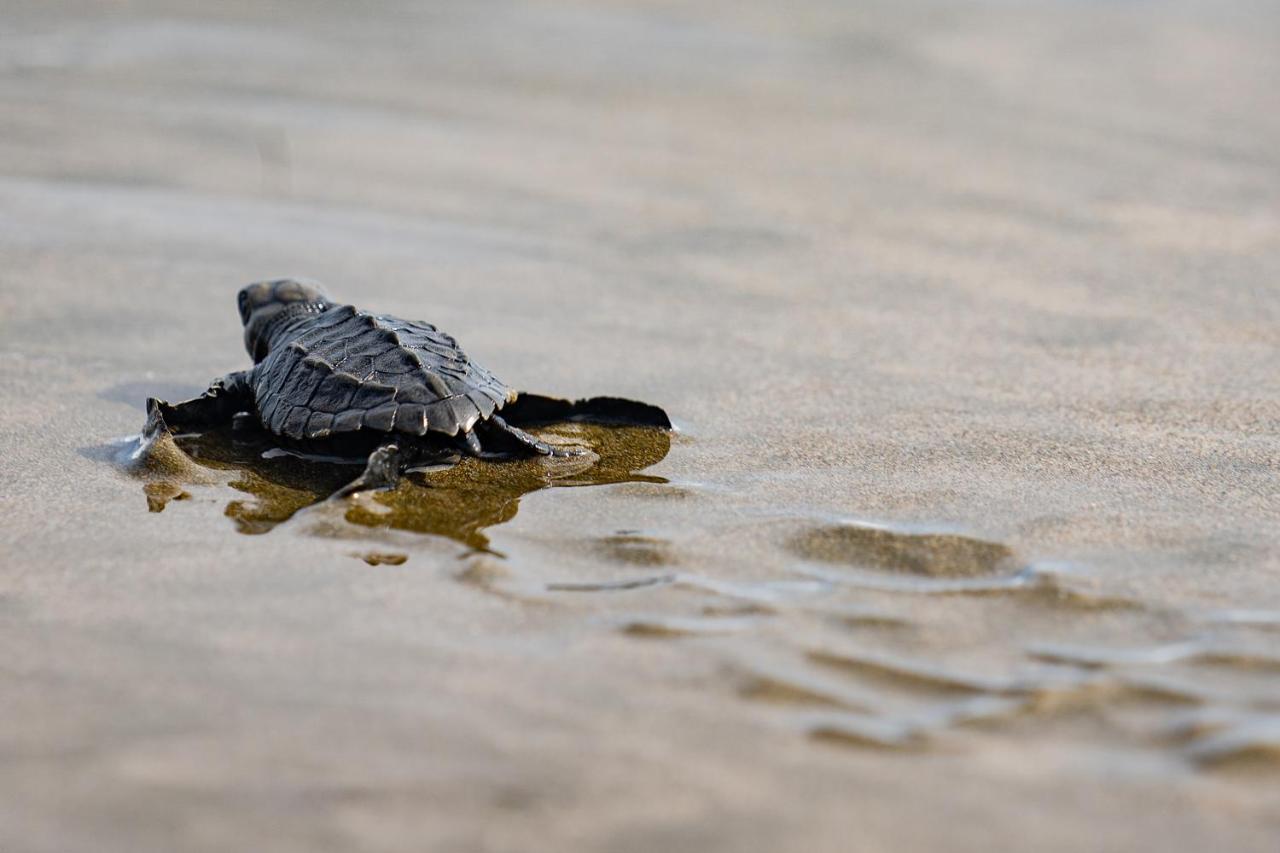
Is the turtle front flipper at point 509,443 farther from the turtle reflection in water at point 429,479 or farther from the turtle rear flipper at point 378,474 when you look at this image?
the turtle rear flipper at point 378,474

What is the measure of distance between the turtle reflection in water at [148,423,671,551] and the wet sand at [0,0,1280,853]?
0.9 inches

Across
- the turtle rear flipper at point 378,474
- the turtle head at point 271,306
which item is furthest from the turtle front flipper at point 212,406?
the turtle rear flipper at point 378,474

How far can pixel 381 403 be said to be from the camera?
3736 mm

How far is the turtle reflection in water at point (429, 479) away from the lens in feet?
11.2

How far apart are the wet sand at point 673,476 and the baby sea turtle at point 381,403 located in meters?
0.14

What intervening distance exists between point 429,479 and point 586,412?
65cm

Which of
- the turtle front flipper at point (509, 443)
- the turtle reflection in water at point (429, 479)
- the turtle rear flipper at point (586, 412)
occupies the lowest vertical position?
the turtle reflection in water at point (429, 479)

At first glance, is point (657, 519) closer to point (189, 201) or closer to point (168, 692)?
point (168, 692)

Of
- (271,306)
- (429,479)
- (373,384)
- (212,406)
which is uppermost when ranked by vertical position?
(271,306)

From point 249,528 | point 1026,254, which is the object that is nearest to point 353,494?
point 249,528

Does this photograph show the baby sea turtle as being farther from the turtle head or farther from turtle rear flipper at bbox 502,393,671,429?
the turtle head

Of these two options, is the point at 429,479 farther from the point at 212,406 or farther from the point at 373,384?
the point at 212,406

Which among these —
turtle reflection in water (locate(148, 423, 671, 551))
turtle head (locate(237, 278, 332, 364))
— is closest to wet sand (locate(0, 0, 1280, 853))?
turtle reflection in water (locate(148, 423, 671, 551))

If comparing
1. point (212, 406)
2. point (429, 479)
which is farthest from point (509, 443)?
point (212, 406)
